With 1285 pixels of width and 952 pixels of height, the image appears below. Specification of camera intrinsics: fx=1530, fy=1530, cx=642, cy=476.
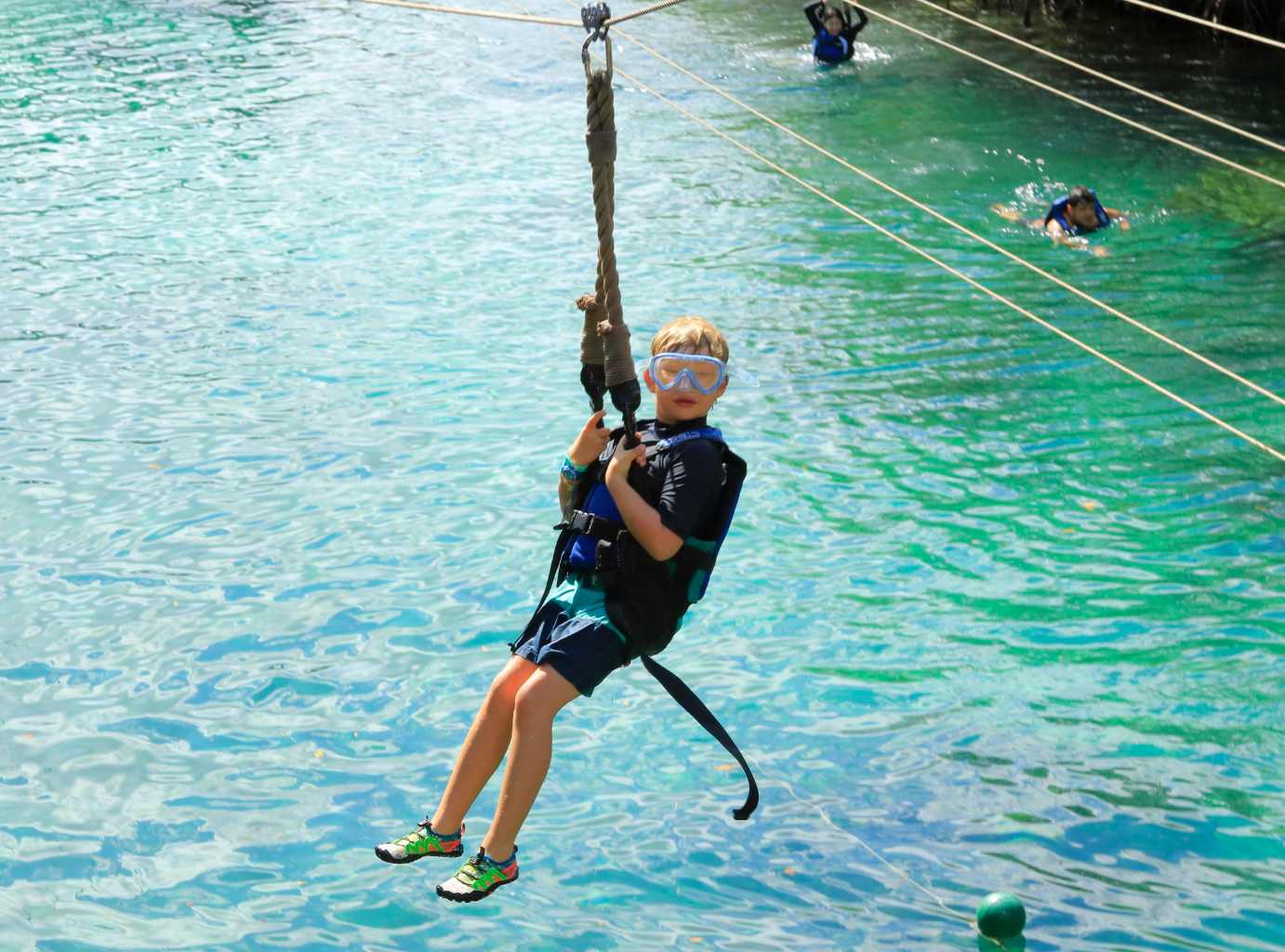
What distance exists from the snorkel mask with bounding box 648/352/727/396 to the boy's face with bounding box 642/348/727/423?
10 mm

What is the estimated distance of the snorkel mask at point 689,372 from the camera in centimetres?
401

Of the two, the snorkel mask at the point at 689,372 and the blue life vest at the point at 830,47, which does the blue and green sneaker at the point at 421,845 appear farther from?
the blue life vest at the point at 830,47

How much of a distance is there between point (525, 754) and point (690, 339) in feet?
3.80

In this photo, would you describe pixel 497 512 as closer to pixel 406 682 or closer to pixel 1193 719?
pixel 406 682

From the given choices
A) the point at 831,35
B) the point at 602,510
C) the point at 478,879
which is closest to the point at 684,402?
the point at 602,510

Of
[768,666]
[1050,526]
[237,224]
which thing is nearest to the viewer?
[768,666]

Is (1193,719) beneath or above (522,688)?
beneath

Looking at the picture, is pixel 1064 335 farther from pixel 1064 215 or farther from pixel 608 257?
pixel 1064 215

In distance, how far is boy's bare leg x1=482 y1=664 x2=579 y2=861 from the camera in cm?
389

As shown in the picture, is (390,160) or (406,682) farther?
(390,160)

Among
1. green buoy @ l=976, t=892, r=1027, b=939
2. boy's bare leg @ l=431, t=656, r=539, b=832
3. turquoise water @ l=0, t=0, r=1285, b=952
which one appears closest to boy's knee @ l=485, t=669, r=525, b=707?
Answer: boy's bare leg @ l=431, t=656, r=539, b=832

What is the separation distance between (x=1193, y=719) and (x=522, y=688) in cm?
353

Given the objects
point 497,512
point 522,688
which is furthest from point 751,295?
point 522,688

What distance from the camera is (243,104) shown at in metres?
16.0
